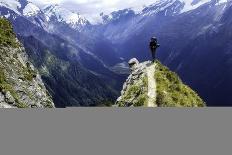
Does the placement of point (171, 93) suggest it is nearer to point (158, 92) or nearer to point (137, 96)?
point (158, 92)

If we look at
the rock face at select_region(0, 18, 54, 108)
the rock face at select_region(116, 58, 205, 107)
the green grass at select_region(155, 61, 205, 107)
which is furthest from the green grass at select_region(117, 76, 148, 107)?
the rock face at select_region(0, 18, 54, 108)

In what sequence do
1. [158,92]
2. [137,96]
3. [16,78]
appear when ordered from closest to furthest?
[158,92]
[137,96]
[16,78]

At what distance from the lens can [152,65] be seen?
74188 millimetres

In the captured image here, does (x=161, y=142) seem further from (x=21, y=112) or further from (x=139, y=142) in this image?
(x=21, y=112)

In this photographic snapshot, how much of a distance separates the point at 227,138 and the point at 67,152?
883cm

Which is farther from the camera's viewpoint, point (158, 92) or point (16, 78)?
point (16, 78)

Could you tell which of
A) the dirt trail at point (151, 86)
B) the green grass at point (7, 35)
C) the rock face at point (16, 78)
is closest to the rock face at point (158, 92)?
the dirt trail at point (151, 86)

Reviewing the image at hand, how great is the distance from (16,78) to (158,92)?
62.1 ft

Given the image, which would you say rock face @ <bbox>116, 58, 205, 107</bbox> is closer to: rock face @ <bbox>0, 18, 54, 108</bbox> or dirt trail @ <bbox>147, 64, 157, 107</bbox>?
dirt trail @ <bbox>147, 64, 157, 107</bbox>

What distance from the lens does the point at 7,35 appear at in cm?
7244

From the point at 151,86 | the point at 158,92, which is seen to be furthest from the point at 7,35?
the point at 158,92

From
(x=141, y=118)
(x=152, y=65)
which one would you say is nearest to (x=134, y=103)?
(x=152, y=65)

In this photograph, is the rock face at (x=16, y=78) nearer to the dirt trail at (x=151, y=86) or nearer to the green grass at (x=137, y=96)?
the green grass at (x=137, y=96)

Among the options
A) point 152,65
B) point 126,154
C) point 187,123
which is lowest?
point 126,154
